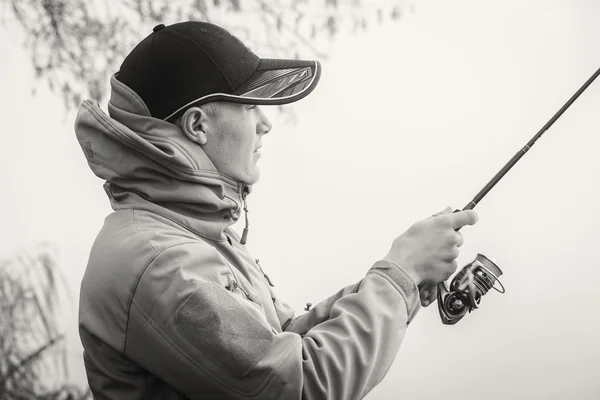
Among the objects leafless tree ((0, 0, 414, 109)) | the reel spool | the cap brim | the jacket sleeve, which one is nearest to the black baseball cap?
the cap brim

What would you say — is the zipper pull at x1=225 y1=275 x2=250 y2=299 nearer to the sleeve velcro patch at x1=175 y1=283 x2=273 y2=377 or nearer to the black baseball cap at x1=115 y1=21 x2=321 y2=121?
the sleeve velcro patch at x1=175 y1=283 x2=273 y2=377

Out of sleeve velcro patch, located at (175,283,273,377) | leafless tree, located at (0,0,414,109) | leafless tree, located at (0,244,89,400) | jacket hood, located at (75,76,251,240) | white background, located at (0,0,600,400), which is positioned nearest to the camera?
sleeve velcro patch, located at (175,283,273,377)

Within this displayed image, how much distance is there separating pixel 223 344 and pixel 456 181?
2.15 m

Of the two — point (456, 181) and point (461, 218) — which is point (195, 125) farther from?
point (456, 181)

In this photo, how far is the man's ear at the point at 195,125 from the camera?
4.98 feet

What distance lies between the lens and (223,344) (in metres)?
1.29

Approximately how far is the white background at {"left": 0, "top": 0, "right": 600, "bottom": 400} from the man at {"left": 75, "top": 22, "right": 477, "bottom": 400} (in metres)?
1.27

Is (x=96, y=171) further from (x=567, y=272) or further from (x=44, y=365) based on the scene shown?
(x=567, y=272)

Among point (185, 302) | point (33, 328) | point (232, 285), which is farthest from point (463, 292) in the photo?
point (33, 328)

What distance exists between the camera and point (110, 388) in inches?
55.5

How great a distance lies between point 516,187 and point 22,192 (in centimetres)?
188

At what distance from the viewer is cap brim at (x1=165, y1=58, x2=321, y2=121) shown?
1533mm

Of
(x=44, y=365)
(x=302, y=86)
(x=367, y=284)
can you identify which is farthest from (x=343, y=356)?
(x=44, y=365)

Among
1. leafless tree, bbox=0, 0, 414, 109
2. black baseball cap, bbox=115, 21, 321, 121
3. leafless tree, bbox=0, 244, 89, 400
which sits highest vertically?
black baseball cap, bbox=115, 21, 321, 121
